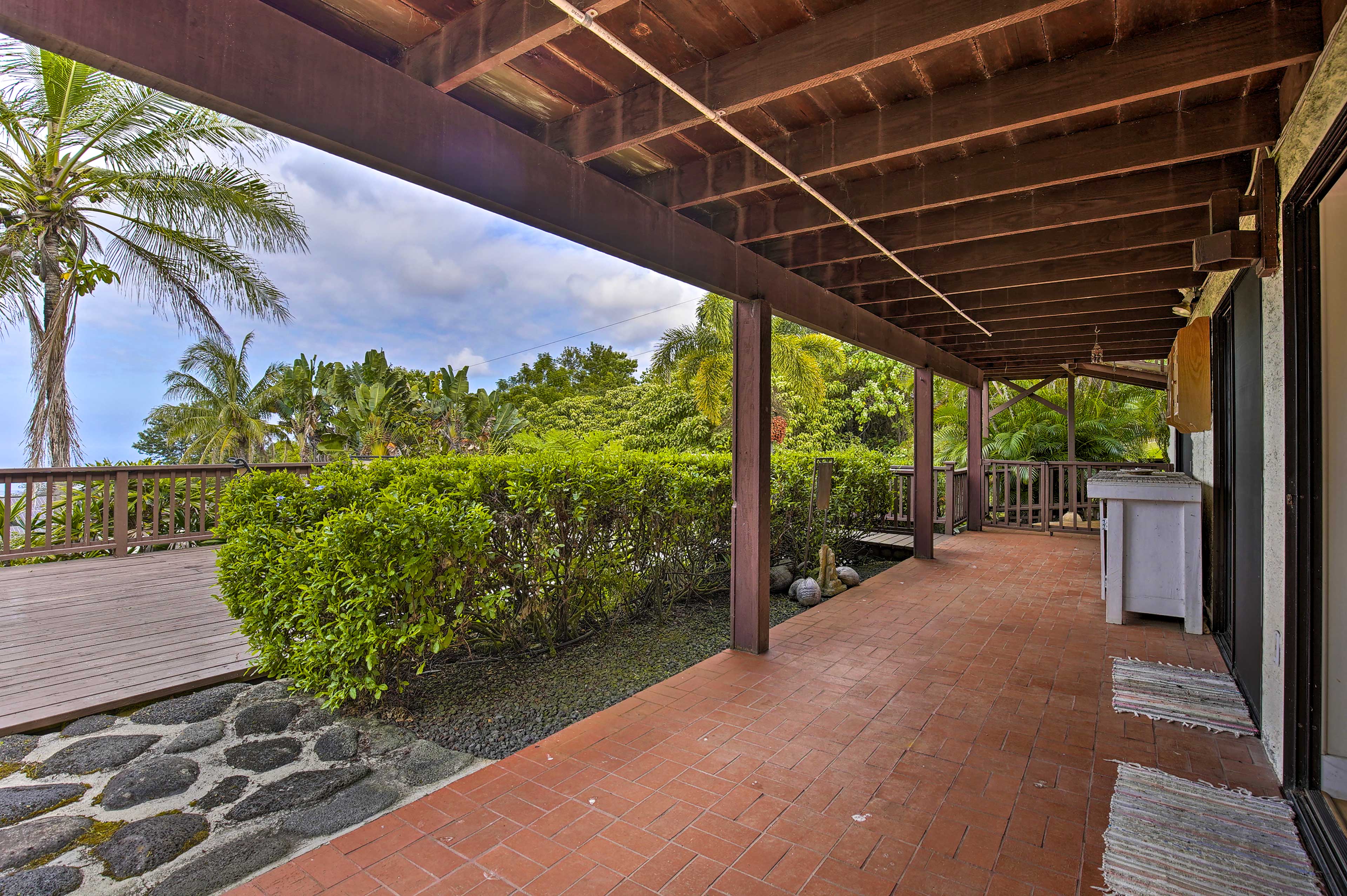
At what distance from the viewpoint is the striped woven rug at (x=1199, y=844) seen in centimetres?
193

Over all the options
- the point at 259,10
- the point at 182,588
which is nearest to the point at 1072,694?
the point at 259,10

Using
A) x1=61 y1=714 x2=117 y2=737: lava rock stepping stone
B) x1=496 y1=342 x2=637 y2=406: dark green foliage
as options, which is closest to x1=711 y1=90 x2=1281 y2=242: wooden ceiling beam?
x1=61 y1=714 x2=117 y2=737: lava rock stepping stone

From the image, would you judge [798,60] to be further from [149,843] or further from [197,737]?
[197,737]

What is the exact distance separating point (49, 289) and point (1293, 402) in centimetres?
1225

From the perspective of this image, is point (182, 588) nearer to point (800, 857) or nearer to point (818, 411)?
point (800, 857)

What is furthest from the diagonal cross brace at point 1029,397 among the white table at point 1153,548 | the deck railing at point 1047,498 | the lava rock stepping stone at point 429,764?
the lava rock stepping stone at point 429,764

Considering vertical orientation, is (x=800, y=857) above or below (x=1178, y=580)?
below

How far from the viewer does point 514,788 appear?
244 cm

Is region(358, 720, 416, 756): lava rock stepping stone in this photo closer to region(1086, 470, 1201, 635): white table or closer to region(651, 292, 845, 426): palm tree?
region(1086, 470, 1201, 635): white table

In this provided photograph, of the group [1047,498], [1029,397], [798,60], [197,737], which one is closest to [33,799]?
[197,737]

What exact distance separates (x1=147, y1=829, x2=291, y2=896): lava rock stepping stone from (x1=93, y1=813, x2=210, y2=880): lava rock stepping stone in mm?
114

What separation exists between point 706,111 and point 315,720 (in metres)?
3.26

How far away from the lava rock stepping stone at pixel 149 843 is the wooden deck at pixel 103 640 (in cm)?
119

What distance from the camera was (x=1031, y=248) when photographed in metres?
4.07
